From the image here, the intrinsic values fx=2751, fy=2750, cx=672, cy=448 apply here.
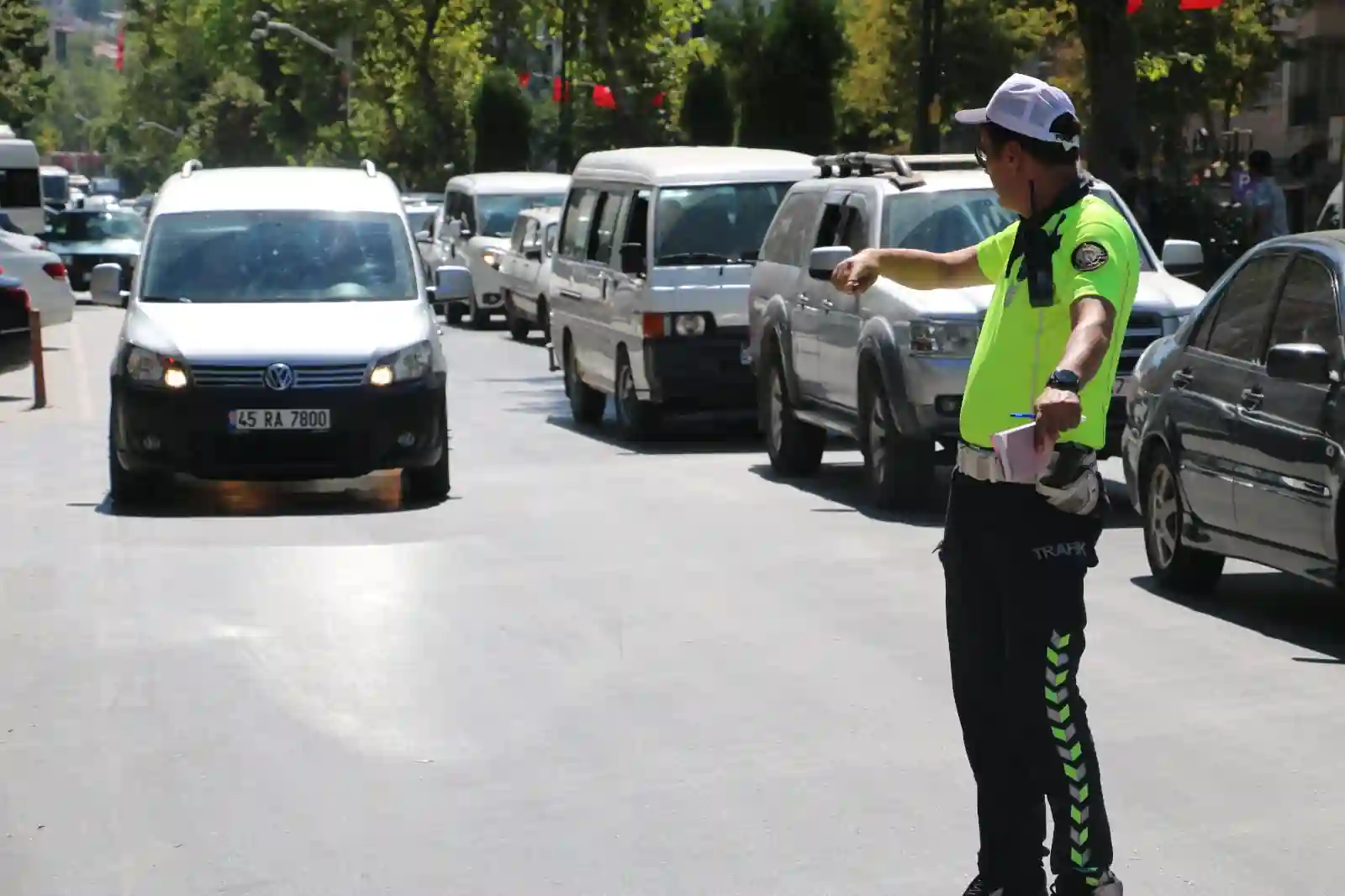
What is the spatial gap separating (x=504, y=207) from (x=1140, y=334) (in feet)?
75.3

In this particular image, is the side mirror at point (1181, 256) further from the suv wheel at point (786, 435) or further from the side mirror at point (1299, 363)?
the side mirror at point (1299, 363)

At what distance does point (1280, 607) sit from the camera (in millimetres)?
11055

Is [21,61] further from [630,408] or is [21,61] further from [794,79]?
[630,408]

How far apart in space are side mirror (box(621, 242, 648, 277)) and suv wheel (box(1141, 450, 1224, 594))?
793cm

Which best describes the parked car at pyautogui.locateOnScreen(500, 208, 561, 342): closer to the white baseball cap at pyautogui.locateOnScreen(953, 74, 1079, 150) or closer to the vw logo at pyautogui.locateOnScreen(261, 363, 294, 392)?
the vw logo at pyautogui.locateOnScreen(261, 363, 294, 392)

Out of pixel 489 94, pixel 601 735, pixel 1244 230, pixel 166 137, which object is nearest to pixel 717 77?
pixel 489 94

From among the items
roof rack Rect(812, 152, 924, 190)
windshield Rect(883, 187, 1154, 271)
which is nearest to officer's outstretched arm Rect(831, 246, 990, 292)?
windshield Rect(883, 187, 1154, 271)

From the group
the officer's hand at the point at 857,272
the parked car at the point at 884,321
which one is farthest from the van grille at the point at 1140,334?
the officer's hand at the point at 857,272

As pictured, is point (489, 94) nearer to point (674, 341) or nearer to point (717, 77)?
point (717, 77)

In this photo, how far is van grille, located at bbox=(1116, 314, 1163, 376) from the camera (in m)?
14.6

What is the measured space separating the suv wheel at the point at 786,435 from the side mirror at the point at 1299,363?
690 cm

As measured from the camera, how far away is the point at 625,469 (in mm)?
17281

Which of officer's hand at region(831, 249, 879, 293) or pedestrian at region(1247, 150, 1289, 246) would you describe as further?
pedestrian at region(1247, 150, 1289, 246)

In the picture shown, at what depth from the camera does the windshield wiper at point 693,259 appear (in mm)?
19219
